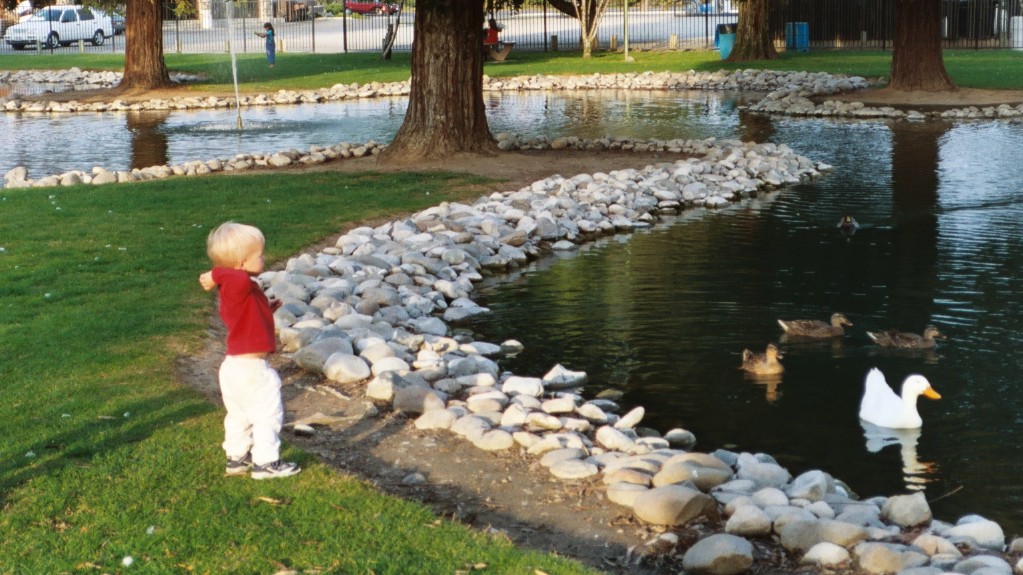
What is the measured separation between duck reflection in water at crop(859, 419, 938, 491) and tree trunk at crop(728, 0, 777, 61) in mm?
33116

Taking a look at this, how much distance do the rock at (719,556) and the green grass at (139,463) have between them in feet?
2.21

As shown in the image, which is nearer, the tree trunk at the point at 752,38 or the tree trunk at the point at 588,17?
the tree trunk at the point at 752,38

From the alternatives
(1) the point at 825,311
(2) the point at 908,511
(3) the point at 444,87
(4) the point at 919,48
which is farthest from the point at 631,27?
Result: (2) the point at 908,511

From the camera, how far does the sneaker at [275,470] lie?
5.85m

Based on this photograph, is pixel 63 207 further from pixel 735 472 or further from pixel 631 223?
pixel 735 472

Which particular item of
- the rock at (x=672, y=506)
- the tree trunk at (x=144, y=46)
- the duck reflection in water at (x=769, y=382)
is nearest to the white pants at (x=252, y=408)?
the rock at (x=672, y=506)

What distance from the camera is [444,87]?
56.9 ft

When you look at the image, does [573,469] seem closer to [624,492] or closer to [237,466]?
[624,492]

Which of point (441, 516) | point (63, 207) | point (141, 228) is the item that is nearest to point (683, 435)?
point (441, 516)

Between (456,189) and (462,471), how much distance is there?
9.44 meters

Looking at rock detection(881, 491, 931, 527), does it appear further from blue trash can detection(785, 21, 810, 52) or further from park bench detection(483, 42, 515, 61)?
blue trash can detection(785, 21, 810, 52)

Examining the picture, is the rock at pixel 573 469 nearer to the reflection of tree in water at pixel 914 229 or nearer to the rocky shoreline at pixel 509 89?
the reflection of tree in water at pixel 914 229

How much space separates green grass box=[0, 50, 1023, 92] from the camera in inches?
1320

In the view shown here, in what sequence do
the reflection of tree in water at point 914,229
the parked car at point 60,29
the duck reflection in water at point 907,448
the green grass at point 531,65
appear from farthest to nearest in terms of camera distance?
the parked car at point 60,29 → the green grass at point 531,65 → the reflection of tree in water at point 914,229 → the duck reflection in water at point 907,448
